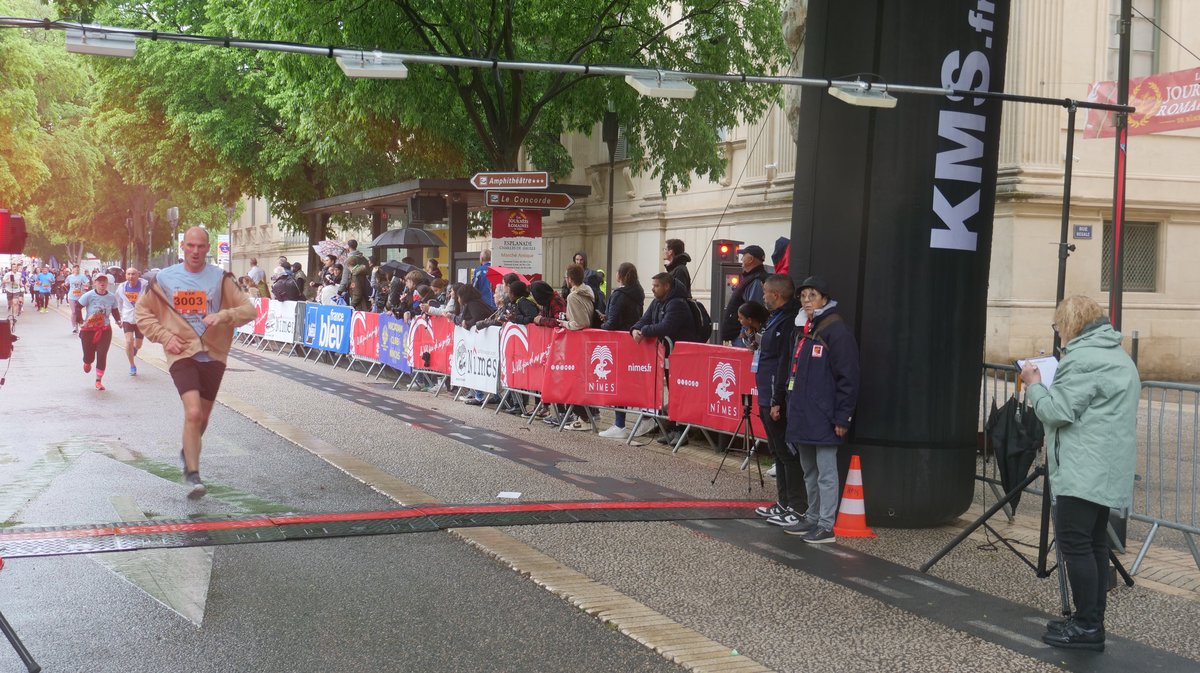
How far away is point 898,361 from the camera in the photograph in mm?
8500

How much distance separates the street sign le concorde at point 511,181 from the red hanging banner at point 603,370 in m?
3.56

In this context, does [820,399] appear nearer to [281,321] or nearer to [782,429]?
[782,429]

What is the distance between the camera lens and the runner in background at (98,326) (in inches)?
699

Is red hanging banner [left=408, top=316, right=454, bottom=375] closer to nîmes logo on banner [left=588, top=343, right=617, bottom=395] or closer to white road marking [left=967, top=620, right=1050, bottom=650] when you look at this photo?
nîmes logo on banner [left=588, top=343, right=617, bottom=395]

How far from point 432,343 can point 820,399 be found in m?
10.8

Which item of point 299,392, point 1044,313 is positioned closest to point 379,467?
point 299,392

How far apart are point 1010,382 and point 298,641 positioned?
6.43 m

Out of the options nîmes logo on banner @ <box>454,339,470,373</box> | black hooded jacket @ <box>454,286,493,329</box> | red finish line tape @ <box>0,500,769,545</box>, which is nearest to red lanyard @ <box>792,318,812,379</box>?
red finish line tape @ <box>0,500,769,545</box>

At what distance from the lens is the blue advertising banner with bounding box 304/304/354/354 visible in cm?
2295

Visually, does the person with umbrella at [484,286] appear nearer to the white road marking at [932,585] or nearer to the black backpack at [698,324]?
the black backpack at [698,324]

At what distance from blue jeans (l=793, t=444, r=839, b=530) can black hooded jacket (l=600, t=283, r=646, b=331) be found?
519 centimetres

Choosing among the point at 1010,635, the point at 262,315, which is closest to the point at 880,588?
the point at 1010,635

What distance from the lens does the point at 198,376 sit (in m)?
9.47

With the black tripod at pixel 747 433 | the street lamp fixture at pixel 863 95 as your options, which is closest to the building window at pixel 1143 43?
the black tripod at pixel 747 433
